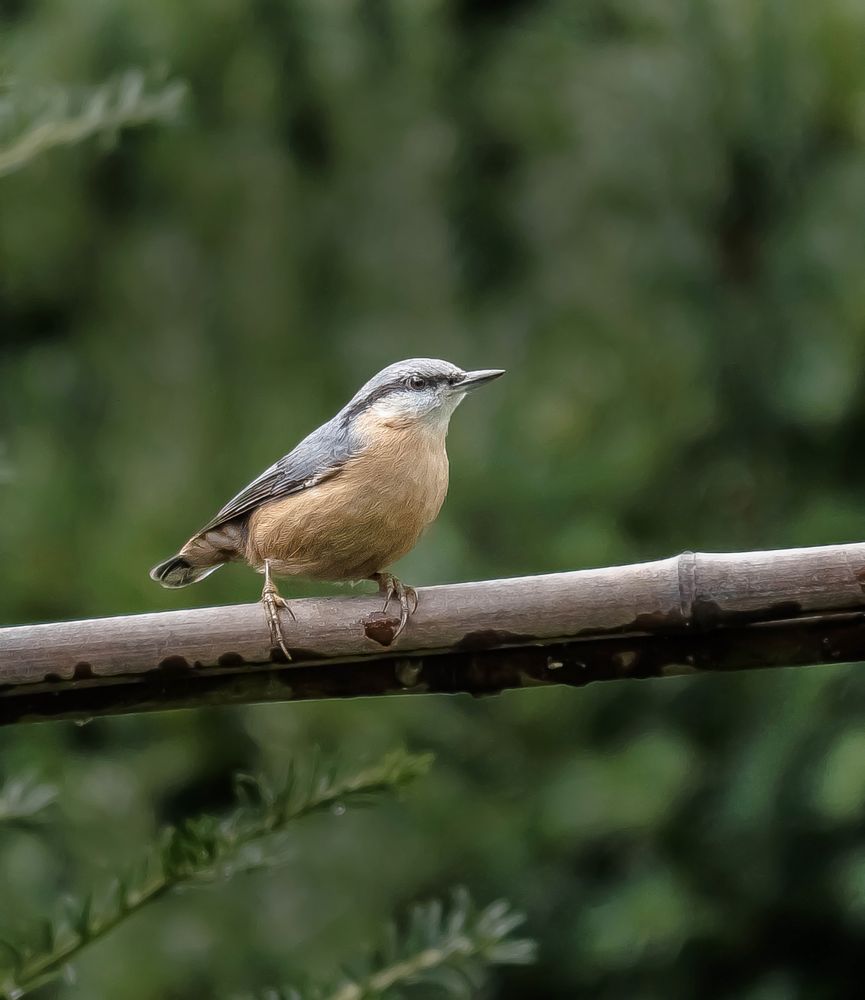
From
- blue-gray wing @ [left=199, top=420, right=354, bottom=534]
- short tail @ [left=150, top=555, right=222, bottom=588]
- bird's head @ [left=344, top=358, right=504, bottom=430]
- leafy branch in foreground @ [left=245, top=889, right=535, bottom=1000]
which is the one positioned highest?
bird's head @ [left=344, top=358, right=504, bottom=430]

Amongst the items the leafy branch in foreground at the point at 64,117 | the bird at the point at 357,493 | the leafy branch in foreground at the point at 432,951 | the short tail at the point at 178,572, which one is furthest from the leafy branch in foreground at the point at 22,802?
the short tail at the point at 178,572

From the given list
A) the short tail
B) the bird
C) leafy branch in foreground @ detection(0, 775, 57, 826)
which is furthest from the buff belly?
leafy branch in foreground @ detection(0, 775, 57, 826)

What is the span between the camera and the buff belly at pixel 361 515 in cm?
248

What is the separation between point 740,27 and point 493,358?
48.2 inches

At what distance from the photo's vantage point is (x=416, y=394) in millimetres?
2775

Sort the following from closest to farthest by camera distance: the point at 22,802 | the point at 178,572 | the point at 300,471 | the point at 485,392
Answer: the point at 22,802, the point at 300,471, the point at 178,572, the point at 485,392

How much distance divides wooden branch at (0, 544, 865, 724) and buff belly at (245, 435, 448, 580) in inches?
32.9

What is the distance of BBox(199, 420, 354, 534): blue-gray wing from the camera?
266cm

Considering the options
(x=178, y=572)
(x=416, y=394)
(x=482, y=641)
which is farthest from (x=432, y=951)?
(x=178, y=572)

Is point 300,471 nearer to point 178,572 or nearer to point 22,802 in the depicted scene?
point 178,572

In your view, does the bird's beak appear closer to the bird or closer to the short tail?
the bird

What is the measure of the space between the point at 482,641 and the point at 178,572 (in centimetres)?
154

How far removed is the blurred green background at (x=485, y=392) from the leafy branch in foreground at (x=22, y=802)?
3.28 ft

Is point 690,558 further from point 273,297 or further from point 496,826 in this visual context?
point 273,297
